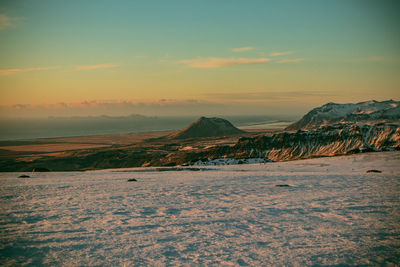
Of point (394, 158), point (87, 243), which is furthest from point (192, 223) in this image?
point (394, 158)

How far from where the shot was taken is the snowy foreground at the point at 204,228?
28.5 feet

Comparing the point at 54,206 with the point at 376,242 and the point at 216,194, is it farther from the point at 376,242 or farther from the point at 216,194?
the point at 376,242

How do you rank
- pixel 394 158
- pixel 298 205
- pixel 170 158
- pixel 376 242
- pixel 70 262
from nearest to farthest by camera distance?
pixel 70 262
pixel 376 242
pixel 298 205
pixel 394 158
pixel 170 158

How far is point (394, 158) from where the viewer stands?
3653 cm

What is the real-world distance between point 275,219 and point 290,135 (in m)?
81.5

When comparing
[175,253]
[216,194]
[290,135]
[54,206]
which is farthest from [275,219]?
[290,135]

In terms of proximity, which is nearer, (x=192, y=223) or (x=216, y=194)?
(x=192, y=223)

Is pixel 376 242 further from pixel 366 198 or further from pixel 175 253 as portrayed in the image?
pixel 366 198

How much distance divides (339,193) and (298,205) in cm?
460

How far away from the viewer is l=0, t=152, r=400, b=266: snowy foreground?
867 cm

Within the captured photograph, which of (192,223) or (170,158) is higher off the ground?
(192,223)

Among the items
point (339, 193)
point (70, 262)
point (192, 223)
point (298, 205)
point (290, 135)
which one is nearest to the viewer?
point (70, 262)

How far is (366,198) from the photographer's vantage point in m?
16.3

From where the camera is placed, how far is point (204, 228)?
11.3m
